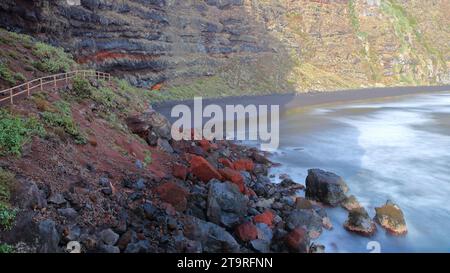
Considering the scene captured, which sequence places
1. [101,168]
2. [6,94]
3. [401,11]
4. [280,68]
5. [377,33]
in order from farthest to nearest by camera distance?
[401,11] → [377,33] → [280,68] → [6,94] → [101,168]

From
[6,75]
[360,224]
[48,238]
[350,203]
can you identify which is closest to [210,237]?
[48,238]

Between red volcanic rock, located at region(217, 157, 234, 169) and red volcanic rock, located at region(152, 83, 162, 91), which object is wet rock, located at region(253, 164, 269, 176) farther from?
red volcanic rock, located at region(152, 83, 162, 91)

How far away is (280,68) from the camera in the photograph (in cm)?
8056

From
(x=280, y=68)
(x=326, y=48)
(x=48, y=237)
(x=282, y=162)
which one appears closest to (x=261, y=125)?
(x=282, y=162)

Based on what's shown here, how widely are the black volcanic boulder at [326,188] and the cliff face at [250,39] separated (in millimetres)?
33954

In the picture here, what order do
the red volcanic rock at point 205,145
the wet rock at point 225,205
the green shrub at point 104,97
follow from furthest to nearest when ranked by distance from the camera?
1. the red volcanic rock at point 205,145
2. the green shrub at point 104,97
3. the wet rock at point 225,205

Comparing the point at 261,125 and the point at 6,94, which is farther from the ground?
the point at 6,94

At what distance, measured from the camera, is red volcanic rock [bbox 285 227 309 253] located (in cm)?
A: 1213

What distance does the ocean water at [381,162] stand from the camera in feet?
48.0

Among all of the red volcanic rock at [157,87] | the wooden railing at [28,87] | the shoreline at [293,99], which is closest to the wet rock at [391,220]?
the wooden railing at [28,87]

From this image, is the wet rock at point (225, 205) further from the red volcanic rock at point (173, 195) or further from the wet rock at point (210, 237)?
the wet rock at point (210, 237)
